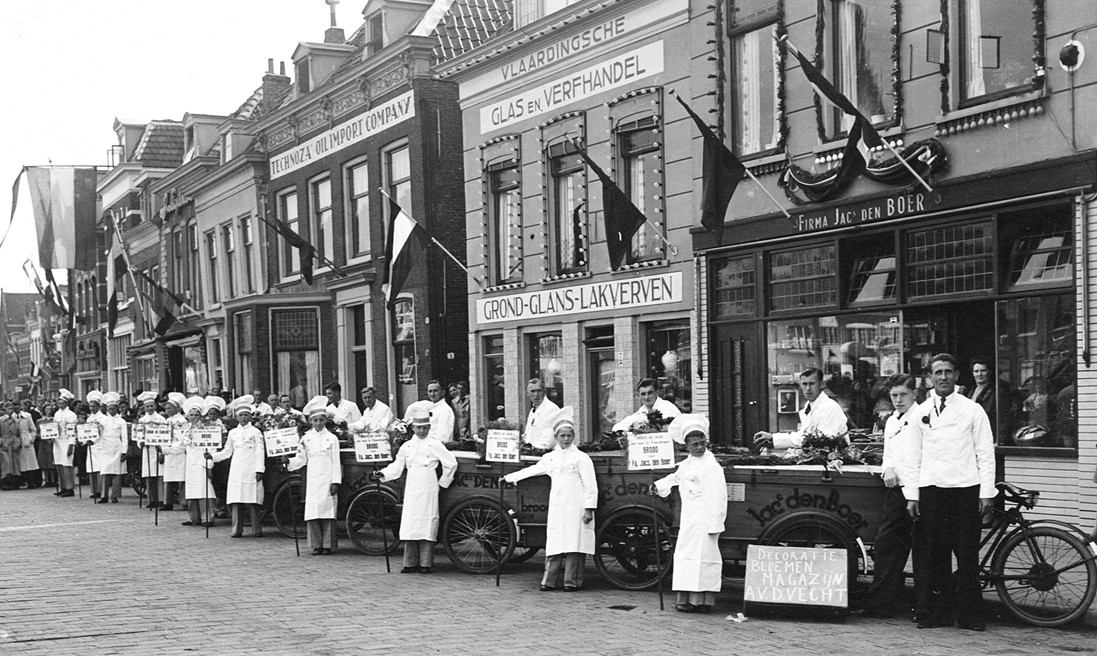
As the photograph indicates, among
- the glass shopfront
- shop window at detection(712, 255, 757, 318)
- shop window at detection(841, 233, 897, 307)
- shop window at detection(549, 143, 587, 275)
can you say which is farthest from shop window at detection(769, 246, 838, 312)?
shop window at detection(549, 143, 587, 275)

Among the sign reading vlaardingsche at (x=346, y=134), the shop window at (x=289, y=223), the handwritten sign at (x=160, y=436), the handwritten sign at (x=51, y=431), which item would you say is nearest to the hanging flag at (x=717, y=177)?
the handwritten sign at (x=160, y=436)

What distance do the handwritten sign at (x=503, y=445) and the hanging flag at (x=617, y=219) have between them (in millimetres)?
5339

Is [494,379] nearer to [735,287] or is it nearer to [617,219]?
[617,219]

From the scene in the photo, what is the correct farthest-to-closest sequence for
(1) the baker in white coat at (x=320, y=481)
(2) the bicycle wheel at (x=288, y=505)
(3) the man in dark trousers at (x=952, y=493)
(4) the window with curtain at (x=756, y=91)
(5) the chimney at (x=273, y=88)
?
(5) the chimney at (x=273, y=88), (4) the window with curtain at (x=756, y=91), (2) the bicycle wheel at (x=288, y=505), (1) the baker in white coat at (x=320, y=481), (3) the man in dark trousers at (x=952, y=493)

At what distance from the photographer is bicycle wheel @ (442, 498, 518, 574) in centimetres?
1323

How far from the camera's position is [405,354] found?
1053 inches

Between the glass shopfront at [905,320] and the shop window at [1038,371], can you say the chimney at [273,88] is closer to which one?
the glass shopfront at [905,320]

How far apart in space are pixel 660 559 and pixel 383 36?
19677mm

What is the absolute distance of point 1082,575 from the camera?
30.9 feet

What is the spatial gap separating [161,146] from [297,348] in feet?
69.7

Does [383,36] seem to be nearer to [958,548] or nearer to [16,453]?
[16,453]

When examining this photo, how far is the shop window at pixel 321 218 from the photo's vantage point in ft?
99.5

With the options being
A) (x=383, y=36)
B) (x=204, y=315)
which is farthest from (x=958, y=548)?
(x=204, y=315)

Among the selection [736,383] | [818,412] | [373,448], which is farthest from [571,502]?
[736,383]
